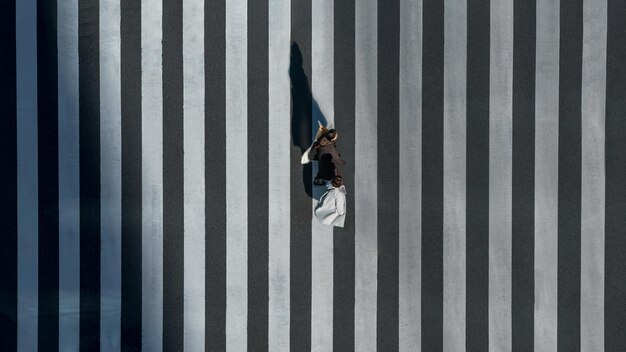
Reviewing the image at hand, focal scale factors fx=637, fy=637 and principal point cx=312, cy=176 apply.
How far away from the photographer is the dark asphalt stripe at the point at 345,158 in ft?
30.7

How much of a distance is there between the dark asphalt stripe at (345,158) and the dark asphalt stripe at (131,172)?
288 centimetres

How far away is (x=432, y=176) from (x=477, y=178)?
2.17ft

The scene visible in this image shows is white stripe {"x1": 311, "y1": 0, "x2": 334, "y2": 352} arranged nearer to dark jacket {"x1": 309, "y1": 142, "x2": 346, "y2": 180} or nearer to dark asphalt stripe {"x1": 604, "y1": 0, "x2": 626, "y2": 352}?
dark jacket {"x1": 309, "y1": 142, "x2": 346, "y2": 180}

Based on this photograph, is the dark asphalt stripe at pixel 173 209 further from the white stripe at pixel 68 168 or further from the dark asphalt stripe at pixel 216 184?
the white stripe at pixel 68 168

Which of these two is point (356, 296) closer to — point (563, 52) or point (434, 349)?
point (434, 349)

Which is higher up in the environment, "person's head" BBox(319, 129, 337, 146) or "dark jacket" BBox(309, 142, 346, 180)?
"person's head" BBox(319, 129, 337, 146)

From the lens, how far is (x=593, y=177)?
30.9 feet

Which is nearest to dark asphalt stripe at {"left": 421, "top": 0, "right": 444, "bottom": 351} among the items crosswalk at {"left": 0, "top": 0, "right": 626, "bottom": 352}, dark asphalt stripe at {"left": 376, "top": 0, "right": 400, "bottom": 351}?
crosswalk at {"left": 0, "top": 0, "right": 626, "bottom": 352}

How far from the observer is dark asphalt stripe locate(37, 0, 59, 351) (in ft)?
30.3

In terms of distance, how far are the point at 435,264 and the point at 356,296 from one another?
A: 1.26 m

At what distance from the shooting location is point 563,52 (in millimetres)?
9359
